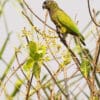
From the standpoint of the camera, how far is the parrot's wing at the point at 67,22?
1758 mm

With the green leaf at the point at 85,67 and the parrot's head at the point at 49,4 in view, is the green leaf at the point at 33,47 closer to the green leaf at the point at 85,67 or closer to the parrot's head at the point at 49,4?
the green leaf at the point at 85,67

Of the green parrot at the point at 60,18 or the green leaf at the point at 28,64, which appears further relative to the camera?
the green parrot at the point at 60,18

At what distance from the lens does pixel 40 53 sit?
106cm

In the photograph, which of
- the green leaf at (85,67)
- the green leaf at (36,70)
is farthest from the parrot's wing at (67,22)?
the green leaf at (36,70)

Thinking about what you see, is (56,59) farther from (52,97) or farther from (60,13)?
(60,13)

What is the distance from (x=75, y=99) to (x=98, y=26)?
420 millimetres

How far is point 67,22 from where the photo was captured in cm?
191

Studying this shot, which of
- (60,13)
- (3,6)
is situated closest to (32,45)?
(3,6)

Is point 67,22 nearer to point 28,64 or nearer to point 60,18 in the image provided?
point 60,18

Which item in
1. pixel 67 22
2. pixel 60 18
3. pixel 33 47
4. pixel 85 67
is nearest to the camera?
pixel 33 47

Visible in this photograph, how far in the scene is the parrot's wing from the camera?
1758 mm

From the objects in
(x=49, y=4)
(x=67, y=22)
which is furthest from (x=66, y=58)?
(x=49, y=4)

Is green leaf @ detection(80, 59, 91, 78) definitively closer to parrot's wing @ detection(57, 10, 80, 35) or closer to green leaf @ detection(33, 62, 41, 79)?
green leaf @ detection(33, 62, 41, 79)

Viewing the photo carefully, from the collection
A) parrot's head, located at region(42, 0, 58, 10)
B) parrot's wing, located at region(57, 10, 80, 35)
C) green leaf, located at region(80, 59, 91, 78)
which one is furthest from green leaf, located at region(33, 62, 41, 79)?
parrot's head, located at region(42, 0, 58, 10)
